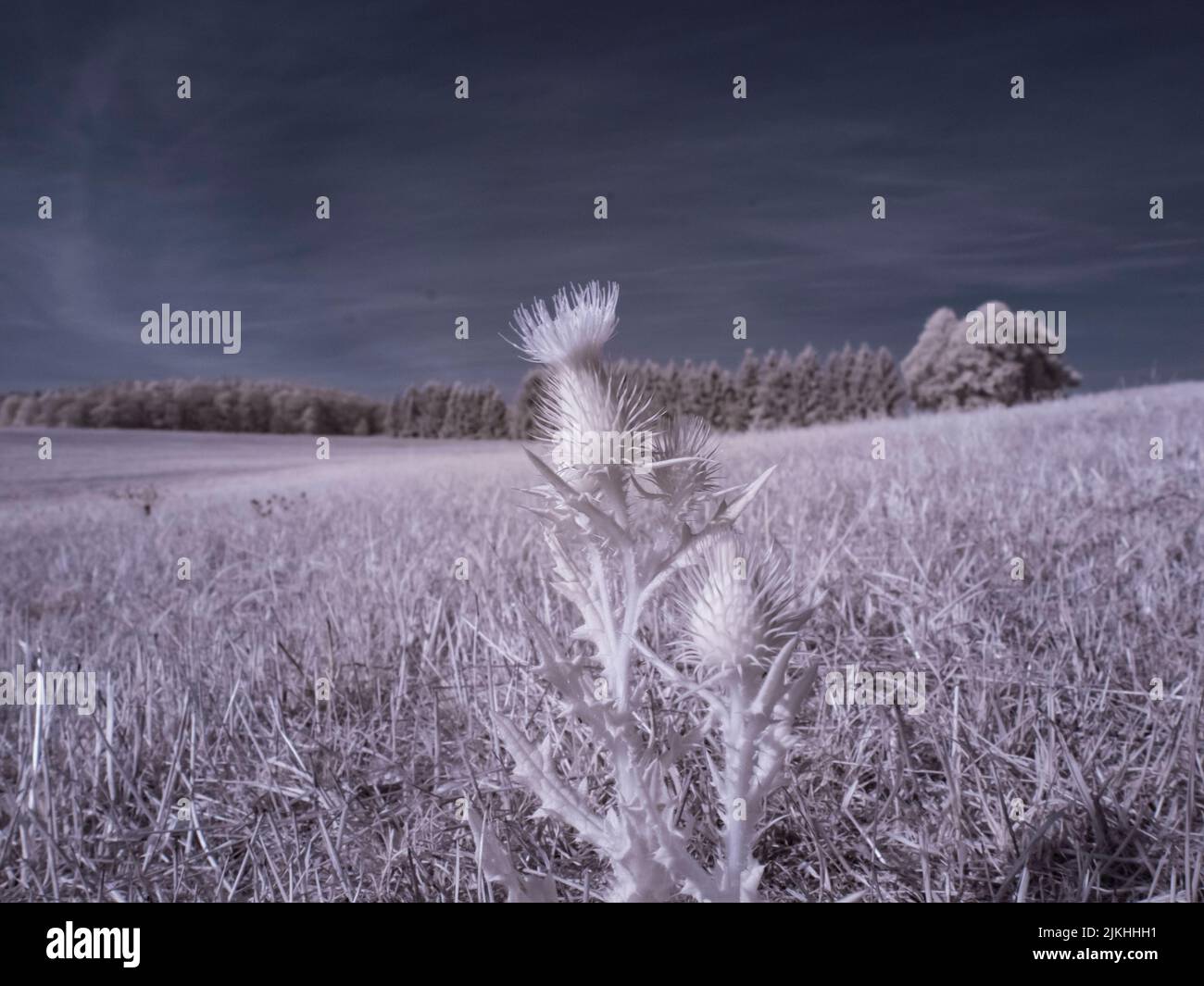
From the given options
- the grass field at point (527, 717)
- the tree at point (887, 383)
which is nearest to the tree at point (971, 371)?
the tree at point (887, 383)

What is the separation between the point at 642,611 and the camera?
3.50 feet

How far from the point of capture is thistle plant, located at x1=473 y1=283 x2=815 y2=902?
94cm

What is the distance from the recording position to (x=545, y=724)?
77.1 inches

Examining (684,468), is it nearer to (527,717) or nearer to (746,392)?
(527,717)

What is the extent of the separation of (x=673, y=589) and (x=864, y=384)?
148ft

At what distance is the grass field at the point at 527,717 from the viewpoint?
4.85 feet

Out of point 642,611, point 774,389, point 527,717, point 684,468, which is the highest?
point 774,389

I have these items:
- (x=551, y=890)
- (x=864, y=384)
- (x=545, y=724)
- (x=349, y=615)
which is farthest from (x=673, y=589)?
(x=864, y=384)

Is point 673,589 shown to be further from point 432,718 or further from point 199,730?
point 199,730

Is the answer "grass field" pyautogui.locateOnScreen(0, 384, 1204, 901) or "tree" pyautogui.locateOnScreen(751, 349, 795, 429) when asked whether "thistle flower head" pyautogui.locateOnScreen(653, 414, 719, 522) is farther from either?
"tree" pyautogui.locateOnScreen(751, 349, 795, 429)

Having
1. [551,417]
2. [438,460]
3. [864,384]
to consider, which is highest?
[864,384]

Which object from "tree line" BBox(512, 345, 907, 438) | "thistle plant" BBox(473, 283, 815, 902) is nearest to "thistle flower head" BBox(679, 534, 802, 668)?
"thistle plant" BBox(473, 283, 815, 902)

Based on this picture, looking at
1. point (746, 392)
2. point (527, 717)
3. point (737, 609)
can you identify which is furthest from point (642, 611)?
point (746, 392)

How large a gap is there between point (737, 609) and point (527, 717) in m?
1.12
